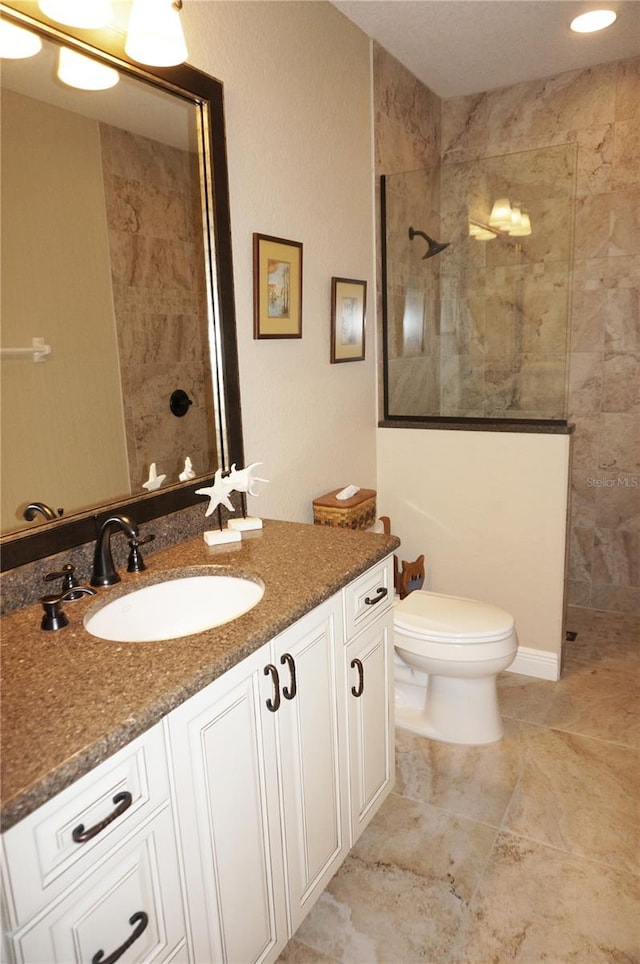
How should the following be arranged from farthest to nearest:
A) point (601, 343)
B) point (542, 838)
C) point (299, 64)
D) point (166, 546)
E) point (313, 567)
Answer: point (601, 343)
point (299, 64)
point (542, 838)
point (166, 546)
point (313, 567)

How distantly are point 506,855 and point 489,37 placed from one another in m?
3.01

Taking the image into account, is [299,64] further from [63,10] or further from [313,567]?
[313,567]

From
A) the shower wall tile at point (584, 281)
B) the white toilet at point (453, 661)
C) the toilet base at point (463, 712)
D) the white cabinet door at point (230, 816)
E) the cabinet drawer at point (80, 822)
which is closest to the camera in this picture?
the cabinet drawer at point (80, 822)

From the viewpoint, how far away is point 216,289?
186cm

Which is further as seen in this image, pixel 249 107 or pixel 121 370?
pixel 249 107

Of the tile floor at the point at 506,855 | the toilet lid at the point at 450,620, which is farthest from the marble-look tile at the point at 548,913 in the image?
the toilet lid at the point at 450,620

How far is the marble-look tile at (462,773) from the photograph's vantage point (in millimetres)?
2025

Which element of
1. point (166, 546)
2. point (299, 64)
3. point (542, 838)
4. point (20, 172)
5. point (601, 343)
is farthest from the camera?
point (601, 343)

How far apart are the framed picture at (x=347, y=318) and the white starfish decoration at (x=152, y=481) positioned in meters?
1.02

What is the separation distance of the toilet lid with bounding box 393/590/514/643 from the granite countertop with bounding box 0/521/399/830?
2.35ft

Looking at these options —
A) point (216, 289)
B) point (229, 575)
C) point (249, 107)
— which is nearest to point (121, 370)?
point (216, 289)

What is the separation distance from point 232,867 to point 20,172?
1.46 metres

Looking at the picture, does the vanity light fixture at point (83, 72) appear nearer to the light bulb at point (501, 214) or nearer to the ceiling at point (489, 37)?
the ceiling at point (489, 37)

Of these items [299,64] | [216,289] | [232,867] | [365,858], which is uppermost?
[299,64]
